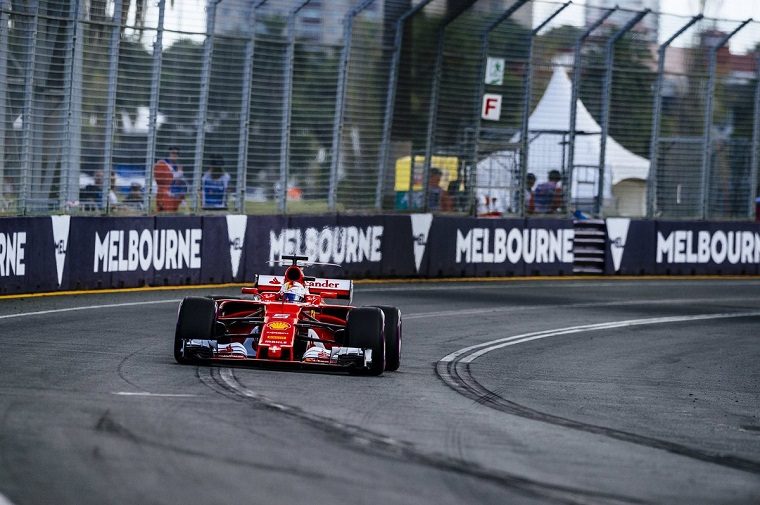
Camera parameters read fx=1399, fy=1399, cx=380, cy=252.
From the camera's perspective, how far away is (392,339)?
38.0 ft

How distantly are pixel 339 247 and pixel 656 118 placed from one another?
26.6 feet

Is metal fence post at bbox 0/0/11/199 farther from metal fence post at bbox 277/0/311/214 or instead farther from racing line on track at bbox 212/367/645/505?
racing line on track at bbox 212/367/645/505

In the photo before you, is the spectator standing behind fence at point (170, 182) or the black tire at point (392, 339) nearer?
the black tire at point (392, 339)

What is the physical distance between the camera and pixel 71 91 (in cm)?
1986

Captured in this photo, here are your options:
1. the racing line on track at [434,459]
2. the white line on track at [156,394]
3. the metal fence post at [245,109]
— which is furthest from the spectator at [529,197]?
the white line on track at [156,394]

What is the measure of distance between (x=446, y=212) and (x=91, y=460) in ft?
62.1

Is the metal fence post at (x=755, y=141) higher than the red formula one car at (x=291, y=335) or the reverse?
higher

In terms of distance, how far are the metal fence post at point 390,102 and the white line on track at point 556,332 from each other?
23.3 feet

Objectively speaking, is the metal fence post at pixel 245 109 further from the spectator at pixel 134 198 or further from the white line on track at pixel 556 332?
the white line on track at pixel 556 332

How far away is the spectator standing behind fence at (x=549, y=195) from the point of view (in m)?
26.6

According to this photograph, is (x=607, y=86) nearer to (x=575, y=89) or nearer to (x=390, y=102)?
(x=575, y=89)

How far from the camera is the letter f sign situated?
2614 centimetres

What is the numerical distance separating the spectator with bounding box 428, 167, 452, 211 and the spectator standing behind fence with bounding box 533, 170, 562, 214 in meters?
1.94

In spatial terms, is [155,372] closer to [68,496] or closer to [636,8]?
[68,496]
